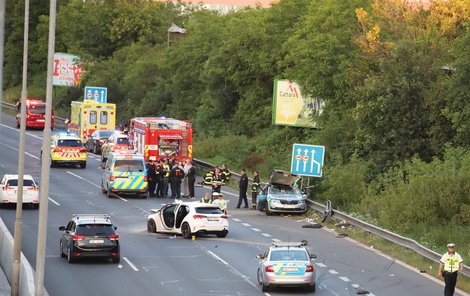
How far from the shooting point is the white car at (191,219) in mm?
40375

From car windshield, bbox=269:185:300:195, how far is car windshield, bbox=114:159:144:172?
24.4 feet

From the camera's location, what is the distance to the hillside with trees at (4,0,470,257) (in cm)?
4484

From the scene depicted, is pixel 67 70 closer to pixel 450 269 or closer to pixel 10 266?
pixel 10 266

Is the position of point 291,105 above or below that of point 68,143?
above

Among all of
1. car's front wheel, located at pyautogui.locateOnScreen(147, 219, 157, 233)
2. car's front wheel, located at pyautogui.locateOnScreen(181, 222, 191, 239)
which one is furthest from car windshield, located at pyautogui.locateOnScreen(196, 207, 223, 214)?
car's front wheel, located at pyautogui.locateOnScreen(147, 219, 157, 233)

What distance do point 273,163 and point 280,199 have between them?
13.8 m

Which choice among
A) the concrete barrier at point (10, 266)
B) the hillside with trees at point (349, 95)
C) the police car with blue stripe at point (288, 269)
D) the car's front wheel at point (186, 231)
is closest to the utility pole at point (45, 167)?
the concrete barrier at point (10, 266)

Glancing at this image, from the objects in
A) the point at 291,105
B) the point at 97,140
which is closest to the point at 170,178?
the point at 291,105

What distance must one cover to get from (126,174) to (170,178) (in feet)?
6.45

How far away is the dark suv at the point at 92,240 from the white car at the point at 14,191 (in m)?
13.1

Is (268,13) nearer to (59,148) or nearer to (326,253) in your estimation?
(59,148)

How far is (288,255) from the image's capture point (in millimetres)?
30844

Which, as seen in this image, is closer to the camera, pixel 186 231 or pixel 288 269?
pixel 288 269

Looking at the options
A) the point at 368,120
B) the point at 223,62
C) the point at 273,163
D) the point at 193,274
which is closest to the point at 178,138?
the point at 273,163
